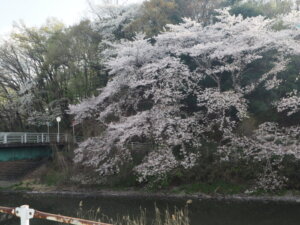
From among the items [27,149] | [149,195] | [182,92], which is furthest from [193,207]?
[27,149]

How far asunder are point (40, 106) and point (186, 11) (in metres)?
18.5

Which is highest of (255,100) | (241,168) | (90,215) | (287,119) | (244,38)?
(244,38)

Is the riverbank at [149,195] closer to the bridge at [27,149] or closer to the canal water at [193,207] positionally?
the canal water at [193,207]

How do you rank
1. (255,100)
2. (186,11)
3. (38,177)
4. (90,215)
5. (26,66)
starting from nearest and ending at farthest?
(90,215)
(255,100)
(38,177)
(186,11)
(26,66)

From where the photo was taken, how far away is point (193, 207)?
551 inches

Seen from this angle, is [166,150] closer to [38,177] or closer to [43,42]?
[38,177]

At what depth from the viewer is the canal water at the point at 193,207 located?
11570mm

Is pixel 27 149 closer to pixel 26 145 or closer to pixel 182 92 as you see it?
pixel 26 145

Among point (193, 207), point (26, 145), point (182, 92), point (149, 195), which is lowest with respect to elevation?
point (193, 207)

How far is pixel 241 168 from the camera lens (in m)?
16.8

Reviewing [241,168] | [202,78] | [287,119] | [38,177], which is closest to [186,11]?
[202,78]

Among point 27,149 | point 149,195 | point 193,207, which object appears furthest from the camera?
point 27,149

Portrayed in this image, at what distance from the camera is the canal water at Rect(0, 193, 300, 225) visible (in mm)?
11570

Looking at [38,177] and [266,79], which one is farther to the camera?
[38,177]
